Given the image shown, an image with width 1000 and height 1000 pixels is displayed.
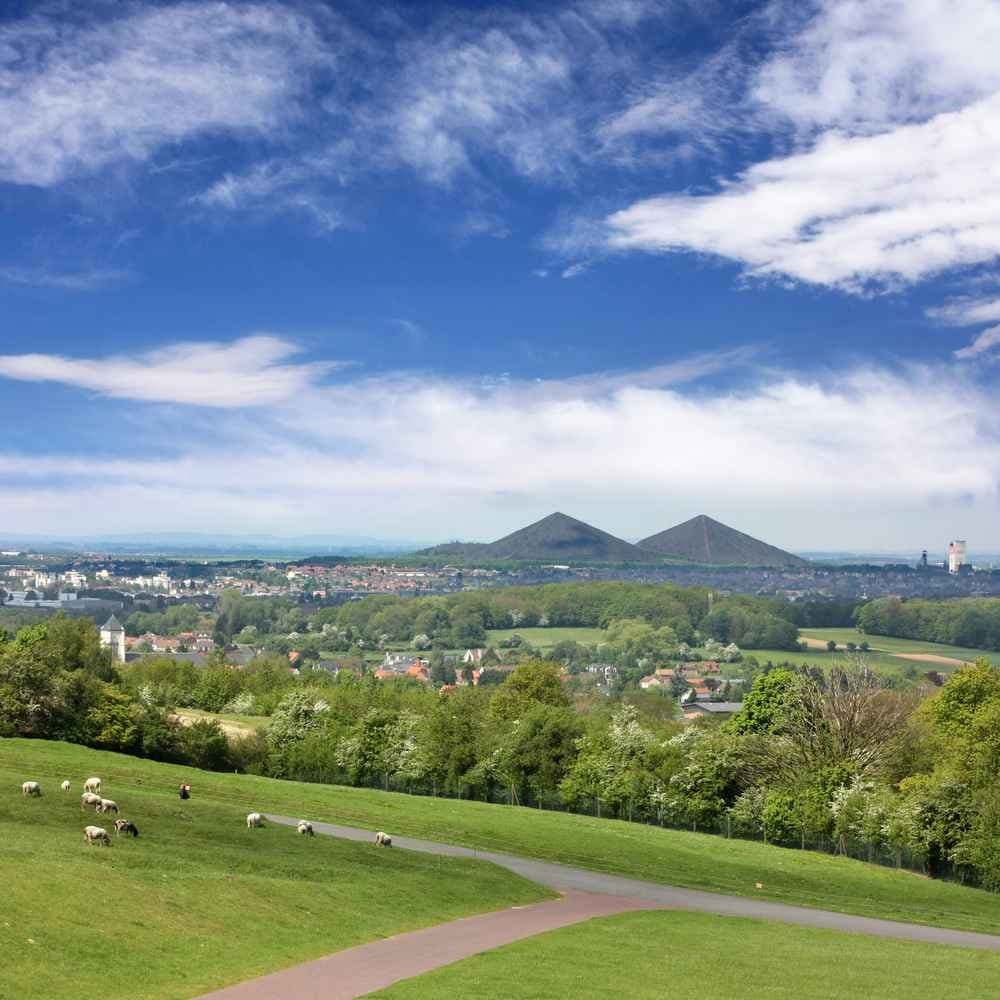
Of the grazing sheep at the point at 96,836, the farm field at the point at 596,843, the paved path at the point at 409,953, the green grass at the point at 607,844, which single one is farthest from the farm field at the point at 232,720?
the paved path at the point at 409,953

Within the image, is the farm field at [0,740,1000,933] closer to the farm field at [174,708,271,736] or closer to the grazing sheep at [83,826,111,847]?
the grazing sheep at [83,826,111,847]

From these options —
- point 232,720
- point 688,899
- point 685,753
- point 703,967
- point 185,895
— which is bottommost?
point 232,720

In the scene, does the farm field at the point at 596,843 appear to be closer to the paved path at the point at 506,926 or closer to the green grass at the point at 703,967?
the paved path at the point at 506,926

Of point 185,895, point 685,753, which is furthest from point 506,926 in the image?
point 685,753

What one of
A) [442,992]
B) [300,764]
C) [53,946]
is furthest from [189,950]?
[300,764]

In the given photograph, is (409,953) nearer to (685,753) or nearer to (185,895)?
(185,895)

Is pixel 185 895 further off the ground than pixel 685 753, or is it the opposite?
pixel 185 895

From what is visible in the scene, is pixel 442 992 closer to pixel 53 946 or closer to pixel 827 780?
pixel 53 946
